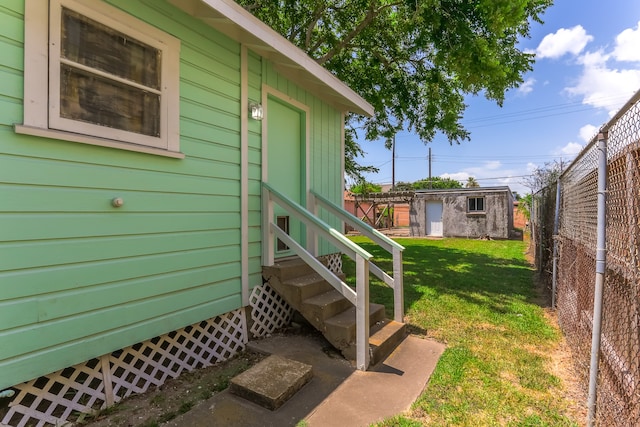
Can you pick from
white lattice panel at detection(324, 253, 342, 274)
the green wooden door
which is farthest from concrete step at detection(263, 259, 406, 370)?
white lattice panel at detection(324, 253, 342, 274)

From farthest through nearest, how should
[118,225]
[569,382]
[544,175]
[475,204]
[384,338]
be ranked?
[475,204]
[544,175]
[384,338]
[569,382]
[118,225]

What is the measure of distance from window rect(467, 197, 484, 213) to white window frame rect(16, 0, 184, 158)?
1715cm

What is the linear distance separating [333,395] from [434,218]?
16999 millimetres

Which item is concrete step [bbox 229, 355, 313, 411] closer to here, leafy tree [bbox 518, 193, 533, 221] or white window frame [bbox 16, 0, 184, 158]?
white window frame [bbox 16, 0, 184, 158]

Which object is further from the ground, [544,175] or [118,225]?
[544,175]

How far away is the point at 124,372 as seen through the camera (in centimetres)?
264

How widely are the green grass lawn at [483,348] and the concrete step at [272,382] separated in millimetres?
770

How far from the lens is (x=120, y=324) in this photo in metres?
2.53

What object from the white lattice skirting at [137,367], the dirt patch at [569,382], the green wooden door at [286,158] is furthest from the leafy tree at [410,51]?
the white lattice skirting at [137,367]

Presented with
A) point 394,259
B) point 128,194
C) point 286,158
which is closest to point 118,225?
point 128,194

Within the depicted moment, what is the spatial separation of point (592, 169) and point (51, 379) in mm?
4597

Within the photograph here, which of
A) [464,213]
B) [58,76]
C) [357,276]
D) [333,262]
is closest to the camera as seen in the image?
[58,76]

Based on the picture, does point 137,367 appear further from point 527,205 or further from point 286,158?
point 527,205

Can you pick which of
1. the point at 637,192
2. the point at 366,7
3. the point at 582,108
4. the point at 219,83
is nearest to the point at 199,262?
the point at 219,83
